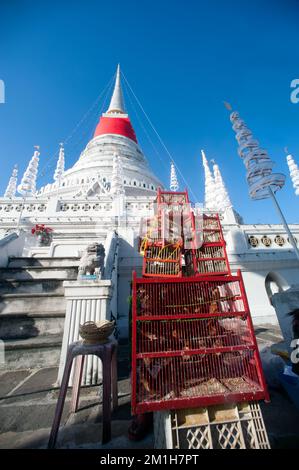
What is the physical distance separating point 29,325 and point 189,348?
373 centimetres

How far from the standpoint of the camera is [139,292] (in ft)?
7.52

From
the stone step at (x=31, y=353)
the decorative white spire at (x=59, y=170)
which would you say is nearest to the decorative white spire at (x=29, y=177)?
the decorative white spire at (x=59, y=170)

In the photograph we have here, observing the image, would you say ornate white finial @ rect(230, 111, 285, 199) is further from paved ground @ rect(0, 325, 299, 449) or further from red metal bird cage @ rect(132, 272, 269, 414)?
paved ground @ rect(0, 325, 299, 449)

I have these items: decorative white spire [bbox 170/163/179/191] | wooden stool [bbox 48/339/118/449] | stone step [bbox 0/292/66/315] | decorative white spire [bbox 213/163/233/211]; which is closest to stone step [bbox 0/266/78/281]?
stone step [bbox 0/292/66/315]

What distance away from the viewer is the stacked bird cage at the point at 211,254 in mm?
4688

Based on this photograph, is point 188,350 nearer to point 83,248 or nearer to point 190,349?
point 190,349

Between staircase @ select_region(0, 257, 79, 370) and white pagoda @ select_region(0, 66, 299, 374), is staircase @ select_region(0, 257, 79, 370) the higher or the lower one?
the lower one

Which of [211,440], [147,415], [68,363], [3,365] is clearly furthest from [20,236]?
[211,440]

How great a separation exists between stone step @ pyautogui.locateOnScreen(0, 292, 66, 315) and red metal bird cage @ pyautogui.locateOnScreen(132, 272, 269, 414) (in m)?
3.09

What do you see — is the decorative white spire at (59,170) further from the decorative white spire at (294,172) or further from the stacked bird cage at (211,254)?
the decorative white spire at (294,172)

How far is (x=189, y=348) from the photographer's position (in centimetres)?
208

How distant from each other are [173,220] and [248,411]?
4.51 m

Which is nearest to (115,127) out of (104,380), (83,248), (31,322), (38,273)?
(83,248)

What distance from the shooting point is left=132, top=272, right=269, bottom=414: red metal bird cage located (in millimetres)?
1738
